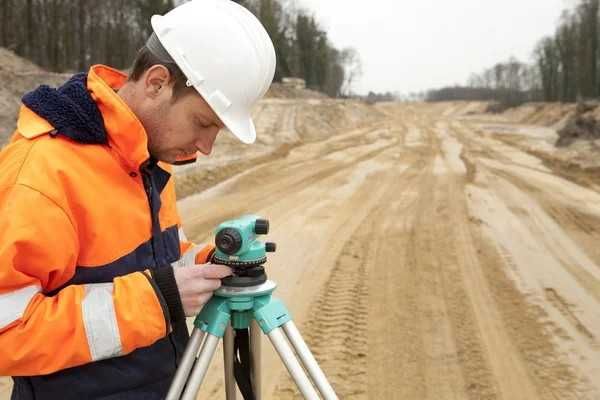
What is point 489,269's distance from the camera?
19.5 feet

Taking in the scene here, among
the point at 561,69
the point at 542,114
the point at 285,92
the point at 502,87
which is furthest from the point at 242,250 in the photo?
the point at 502,87

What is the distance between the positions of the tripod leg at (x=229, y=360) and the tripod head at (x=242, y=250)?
0.24 meters

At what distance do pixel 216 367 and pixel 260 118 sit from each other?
19.2 m

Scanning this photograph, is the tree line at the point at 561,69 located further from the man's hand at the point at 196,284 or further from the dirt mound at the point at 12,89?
the man's hand at the point at 196,284

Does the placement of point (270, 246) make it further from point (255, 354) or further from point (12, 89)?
point (12, 89)

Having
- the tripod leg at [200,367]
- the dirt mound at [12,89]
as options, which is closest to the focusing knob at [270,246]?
the tripod leg at [200,367]

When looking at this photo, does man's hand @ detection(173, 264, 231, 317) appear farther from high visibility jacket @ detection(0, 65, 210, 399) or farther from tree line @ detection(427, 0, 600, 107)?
tree line @ detection(427, 0, 600, 107)

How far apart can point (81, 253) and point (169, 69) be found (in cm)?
49

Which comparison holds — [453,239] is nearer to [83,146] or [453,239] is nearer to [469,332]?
[469,332]

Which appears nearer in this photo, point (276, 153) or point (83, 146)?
point (83, 146)

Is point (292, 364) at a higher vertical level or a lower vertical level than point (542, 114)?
higher

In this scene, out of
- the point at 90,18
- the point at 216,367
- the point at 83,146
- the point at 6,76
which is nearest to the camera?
the point at 83,146

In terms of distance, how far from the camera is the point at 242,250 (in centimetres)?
147

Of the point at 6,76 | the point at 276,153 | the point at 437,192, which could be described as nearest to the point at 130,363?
the point at 437,192
